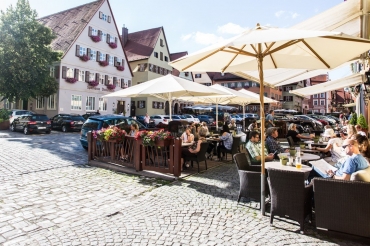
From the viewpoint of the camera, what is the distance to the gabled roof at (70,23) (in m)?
30.9

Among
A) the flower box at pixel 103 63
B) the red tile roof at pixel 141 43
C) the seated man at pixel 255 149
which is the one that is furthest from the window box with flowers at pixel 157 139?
the red tile roof at pixel 141 43

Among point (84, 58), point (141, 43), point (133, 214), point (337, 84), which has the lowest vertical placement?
point (133, 214)

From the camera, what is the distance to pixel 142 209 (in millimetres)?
4961

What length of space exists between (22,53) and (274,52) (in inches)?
1046

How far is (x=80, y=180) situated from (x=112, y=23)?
105 ft

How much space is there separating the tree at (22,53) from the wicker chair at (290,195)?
2634 centimetres

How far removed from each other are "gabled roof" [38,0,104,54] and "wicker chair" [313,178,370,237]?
30813mm

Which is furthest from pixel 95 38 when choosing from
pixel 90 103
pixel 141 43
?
pixel 141 43

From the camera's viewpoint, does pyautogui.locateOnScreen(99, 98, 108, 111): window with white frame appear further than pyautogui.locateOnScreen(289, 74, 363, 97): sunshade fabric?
Yes

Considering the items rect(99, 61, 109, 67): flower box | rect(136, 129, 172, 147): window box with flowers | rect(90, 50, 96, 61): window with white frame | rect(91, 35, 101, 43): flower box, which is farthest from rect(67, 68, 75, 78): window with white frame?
rect(136, 129, 172, 147): window box with flowers

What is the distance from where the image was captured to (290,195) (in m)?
4.01

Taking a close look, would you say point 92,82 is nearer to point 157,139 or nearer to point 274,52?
point 157,139

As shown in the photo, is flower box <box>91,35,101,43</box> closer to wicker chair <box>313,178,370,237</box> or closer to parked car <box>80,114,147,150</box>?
parked car <box>80,114,147,150</box>

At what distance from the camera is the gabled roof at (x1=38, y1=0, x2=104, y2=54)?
3091 centimetres
